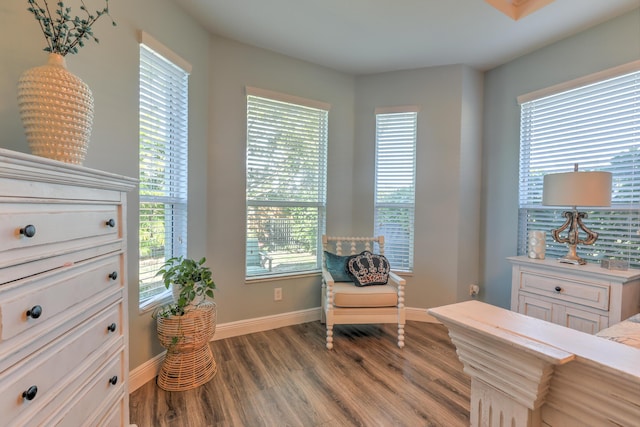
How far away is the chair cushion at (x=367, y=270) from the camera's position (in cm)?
273

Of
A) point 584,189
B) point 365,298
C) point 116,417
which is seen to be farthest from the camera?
point 365,298

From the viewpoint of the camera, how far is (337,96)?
324cm

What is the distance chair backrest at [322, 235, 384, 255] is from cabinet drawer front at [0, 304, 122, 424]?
7.04 ft

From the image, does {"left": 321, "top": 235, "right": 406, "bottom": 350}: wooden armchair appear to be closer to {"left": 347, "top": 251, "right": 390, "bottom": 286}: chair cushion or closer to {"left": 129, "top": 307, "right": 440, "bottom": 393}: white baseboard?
{"left": 347, "top": 251, "right": 390, "bottom": 286}: chair cushion

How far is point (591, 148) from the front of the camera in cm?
236

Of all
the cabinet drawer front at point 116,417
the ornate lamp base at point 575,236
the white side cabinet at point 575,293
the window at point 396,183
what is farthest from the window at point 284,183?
the ornate lamp base at point 575,236

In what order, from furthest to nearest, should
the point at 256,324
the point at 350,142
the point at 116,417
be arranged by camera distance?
1. the point at 350,142
2. the point at 256,324
3. the point at 116,417

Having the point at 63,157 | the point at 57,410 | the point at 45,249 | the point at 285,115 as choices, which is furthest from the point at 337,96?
the point at 57,410

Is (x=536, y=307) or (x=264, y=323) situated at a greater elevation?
(x=536, y=307)

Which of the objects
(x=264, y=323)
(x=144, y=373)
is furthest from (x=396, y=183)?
(x=144, y=373)

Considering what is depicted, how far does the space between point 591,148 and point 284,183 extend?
260 centimetres

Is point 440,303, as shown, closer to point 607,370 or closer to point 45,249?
point 607,370

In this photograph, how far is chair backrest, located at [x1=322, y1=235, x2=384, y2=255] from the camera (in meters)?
3.06

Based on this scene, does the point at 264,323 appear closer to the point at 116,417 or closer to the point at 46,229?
the point at 116,417
